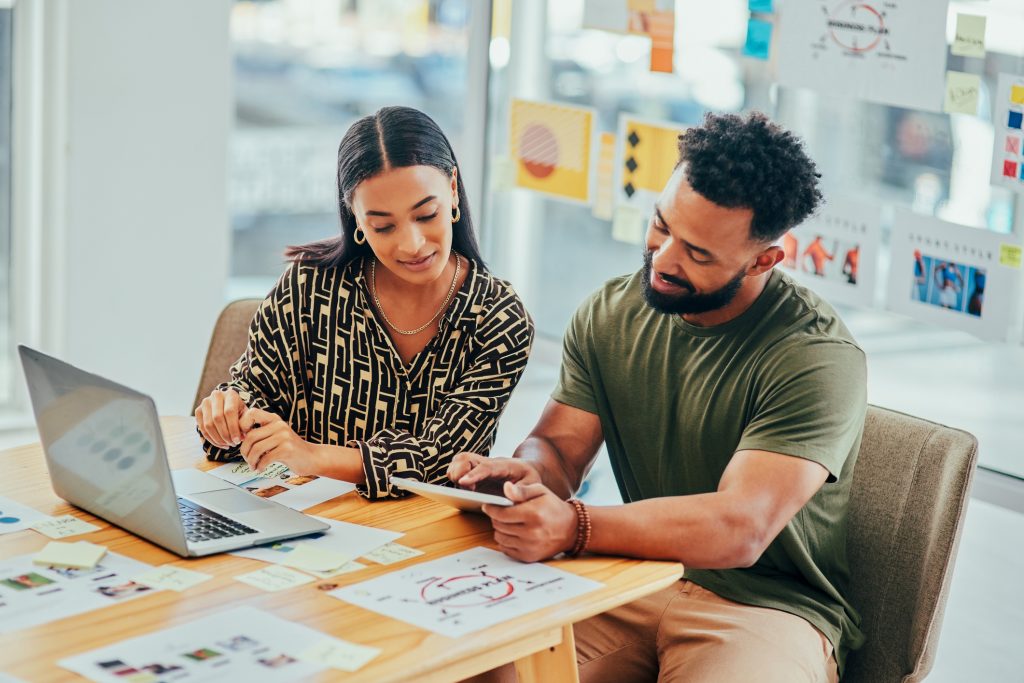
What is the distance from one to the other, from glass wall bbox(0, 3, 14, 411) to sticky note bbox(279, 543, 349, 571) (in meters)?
2.32

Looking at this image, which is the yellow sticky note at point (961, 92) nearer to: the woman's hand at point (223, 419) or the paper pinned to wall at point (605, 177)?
the paper pinned to wall at point (605, 177)

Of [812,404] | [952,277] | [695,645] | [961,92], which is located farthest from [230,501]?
[961,92]

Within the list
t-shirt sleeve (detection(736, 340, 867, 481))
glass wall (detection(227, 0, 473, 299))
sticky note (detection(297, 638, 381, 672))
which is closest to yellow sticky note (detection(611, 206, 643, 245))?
t-shirt sleeve (detection(736, 340, 867, 481))

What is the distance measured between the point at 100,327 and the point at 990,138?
2.37m

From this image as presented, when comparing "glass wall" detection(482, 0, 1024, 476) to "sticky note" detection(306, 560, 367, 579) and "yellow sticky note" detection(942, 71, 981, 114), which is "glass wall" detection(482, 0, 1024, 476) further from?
"sticky note" detection(306, 560, 367, 579)

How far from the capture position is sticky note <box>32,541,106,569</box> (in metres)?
1.52

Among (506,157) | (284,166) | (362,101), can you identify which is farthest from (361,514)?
(362,101)

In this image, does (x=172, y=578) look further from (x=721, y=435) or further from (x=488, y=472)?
(x=721, y=435)

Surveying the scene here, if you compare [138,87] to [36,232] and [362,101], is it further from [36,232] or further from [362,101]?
[362,101]

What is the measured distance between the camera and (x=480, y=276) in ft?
6.88

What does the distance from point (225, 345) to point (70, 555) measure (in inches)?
34.4

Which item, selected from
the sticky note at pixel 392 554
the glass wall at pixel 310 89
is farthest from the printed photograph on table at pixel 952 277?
the glass wall at pixel 310 89

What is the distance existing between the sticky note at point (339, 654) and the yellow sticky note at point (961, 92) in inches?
66.3

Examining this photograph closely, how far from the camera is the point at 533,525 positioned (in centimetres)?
159
